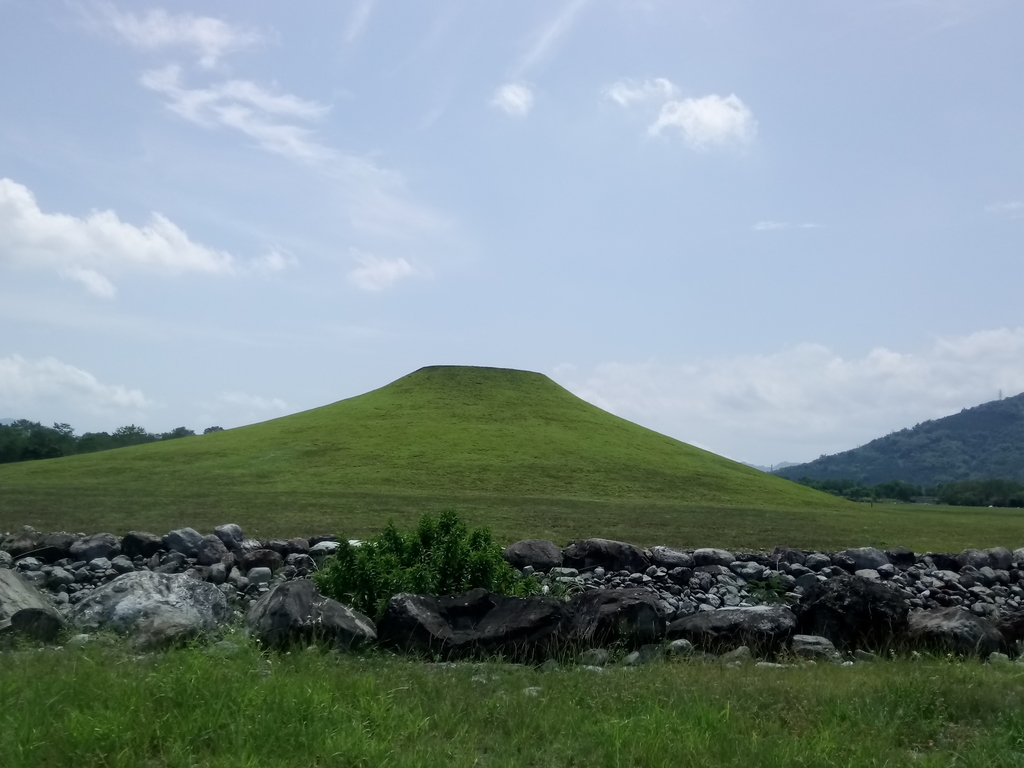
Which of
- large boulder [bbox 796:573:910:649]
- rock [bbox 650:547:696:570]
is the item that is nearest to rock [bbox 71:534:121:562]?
rock [bbox 650:547:696:570]

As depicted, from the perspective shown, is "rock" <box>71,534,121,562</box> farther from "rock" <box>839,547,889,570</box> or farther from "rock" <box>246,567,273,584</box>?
"rock" <box>839,547,889,570</box>

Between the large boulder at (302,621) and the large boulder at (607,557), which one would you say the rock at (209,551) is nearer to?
the large boulder at (607,557)

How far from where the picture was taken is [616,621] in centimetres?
919

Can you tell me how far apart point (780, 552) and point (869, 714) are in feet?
46.6

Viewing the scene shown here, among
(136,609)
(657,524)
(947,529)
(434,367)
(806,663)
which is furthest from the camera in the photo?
(434,367)

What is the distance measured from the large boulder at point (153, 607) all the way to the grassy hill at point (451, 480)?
38.2 ft

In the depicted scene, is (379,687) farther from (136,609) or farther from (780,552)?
(780,552)

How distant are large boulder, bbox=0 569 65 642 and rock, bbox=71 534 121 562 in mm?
7474

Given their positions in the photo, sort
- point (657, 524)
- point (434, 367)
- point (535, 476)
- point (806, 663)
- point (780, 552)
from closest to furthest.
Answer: point (806, 663), point (780, 552), point (657, 524), point (535, 476), point (434, 367)

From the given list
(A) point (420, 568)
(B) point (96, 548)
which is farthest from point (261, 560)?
(A) point (420, 568)

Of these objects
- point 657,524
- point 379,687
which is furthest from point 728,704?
point 657,524

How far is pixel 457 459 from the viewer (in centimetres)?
5250

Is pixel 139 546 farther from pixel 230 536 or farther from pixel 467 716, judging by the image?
pixel 467 716

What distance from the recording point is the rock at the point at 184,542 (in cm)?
1694
